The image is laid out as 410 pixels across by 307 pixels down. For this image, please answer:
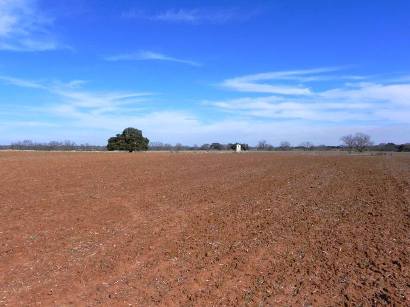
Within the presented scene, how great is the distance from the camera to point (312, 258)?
34.2ft

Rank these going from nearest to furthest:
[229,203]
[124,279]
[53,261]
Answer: [124,279] → [53,261] → [229,203]

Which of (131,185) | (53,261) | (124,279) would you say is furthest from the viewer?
(131,185)

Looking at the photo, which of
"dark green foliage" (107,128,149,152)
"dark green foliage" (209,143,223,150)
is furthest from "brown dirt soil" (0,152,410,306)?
"dark green foliage" (209,143,223,150)

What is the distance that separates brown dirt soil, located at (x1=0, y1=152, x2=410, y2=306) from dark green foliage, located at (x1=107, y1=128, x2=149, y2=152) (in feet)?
328

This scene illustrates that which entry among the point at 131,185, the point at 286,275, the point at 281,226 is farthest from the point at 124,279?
the point at 131,185

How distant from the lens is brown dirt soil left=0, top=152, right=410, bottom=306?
8367 mm

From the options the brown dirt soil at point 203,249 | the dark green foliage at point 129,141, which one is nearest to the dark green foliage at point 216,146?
the dark green foliage at point 129,141

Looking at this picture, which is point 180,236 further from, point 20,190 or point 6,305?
point 20,190

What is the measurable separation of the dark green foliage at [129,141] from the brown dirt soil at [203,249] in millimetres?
99970

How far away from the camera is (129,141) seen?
120438 millimetres

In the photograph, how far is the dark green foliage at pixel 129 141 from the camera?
12000cm

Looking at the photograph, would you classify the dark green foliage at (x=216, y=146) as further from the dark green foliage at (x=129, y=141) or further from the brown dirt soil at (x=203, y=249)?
the brown dirt soil at (x=203, y=249)

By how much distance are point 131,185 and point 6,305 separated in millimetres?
17541

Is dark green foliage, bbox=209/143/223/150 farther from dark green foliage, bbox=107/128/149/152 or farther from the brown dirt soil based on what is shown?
the brown dirt soil
